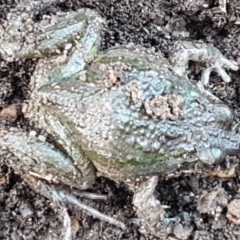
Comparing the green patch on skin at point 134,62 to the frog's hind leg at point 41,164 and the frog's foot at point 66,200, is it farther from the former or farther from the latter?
the frog's foot at point 66,200

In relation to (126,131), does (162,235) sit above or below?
below

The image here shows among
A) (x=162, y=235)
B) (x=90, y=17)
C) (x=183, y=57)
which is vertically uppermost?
(x=90, y=17)

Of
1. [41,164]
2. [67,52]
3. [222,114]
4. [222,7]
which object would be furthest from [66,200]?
[222,7]

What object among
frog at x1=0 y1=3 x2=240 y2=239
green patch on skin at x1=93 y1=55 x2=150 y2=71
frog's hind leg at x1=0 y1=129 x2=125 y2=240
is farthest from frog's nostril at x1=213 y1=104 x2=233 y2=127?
frog's hind leg at x1=0 y1=129 x2=125 y2=240

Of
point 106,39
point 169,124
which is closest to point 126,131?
point 169,124

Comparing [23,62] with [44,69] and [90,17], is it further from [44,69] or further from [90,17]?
[90,17]

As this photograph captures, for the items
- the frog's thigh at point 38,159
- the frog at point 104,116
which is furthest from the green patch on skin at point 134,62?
the frog's thigh at point 38,159
